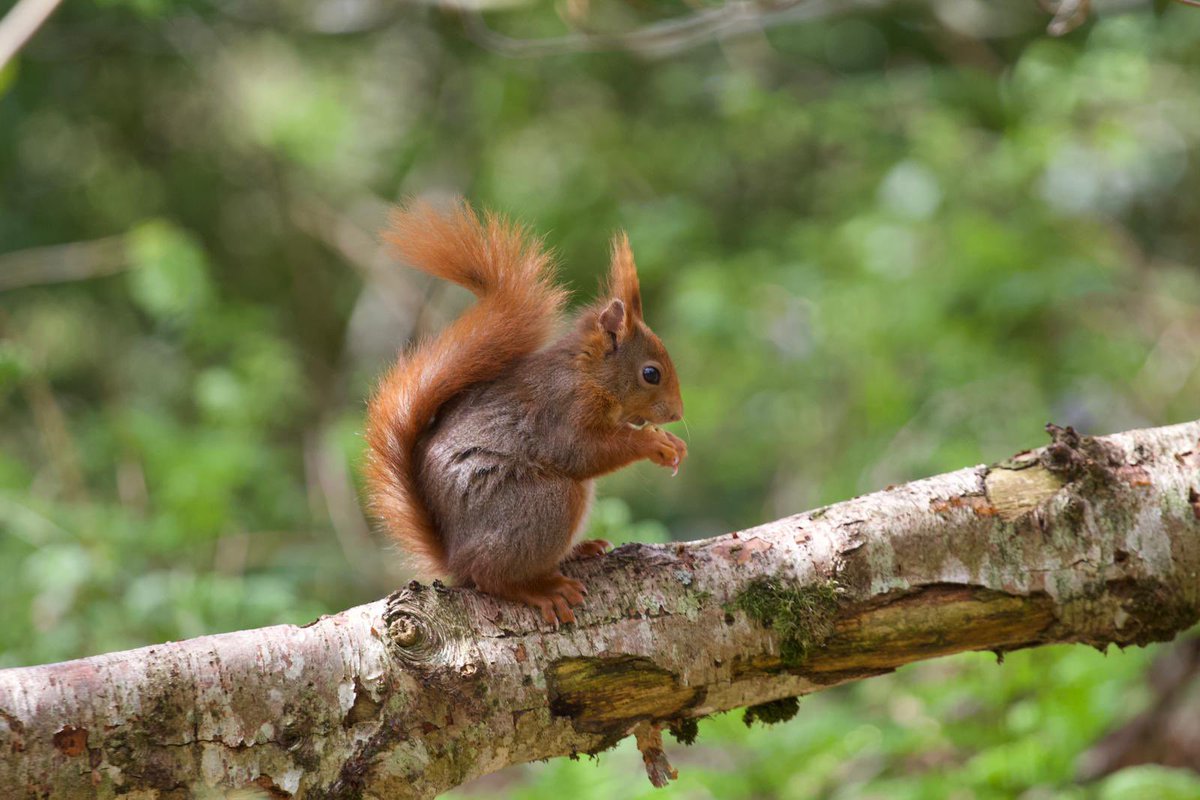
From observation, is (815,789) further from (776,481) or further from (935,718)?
(776,481)

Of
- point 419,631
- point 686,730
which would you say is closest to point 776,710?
point 686,730

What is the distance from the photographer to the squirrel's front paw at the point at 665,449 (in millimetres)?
1862

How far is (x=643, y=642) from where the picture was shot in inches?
61.2

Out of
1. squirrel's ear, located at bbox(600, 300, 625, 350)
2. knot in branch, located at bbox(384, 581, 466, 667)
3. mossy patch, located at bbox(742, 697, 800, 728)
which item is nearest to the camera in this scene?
Answer: knot in branch, located at bbox(384, 581, 466, 667)

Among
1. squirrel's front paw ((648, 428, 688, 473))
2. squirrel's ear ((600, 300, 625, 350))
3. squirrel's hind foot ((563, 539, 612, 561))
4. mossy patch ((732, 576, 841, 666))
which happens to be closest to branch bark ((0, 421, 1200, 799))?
mossy patch ((732, 576, 841, 666))

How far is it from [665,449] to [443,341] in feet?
1.42

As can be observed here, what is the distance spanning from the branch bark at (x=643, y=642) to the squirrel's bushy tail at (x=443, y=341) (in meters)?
0.30

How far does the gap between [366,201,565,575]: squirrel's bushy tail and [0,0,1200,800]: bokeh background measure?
0.41 metres

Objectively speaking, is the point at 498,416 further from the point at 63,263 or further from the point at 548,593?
the point at 63,263

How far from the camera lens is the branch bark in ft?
4.36

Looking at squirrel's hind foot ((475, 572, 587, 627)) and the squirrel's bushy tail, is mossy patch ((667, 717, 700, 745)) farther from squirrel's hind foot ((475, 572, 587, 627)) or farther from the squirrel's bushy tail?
the squirrel's bushy tail

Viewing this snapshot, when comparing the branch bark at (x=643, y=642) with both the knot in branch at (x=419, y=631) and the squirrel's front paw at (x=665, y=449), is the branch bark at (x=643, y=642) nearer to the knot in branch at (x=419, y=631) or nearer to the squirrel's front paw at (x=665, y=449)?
the knot in branch at (x=419, y=631)

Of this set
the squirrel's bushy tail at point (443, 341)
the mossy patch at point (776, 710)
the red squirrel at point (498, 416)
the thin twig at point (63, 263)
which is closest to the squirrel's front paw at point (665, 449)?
the red squirrel at point (498, 416)

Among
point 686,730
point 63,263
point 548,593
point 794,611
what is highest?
point 63,263
